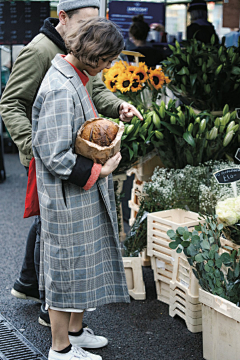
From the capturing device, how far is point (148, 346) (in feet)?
7.55

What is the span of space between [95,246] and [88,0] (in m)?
1.09

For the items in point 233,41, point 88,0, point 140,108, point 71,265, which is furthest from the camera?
point 233,41

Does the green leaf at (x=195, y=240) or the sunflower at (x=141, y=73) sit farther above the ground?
the sunflower at (x=141, y=73)

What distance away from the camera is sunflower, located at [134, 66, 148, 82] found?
3033 mm

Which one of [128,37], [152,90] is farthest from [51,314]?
[128,37]

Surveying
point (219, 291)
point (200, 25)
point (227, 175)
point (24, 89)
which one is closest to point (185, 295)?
point (219, 291)

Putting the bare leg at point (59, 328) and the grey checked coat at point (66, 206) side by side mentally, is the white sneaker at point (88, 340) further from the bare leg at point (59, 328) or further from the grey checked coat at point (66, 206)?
the grey checked coat at point (66, 206)

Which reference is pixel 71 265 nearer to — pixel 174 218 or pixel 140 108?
pixel 174 218

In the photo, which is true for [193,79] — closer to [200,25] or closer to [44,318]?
[44,318]

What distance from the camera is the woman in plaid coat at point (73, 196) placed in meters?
1.70

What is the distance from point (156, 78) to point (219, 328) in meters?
1.75

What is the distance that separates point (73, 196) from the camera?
1.81 m

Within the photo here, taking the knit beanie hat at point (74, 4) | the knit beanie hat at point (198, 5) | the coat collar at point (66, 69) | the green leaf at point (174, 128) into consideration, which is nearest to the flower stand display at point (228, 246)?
the green leaf at point (174, 128)

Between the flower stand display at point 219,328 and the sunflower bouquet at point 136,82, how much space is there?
4.88 feet
